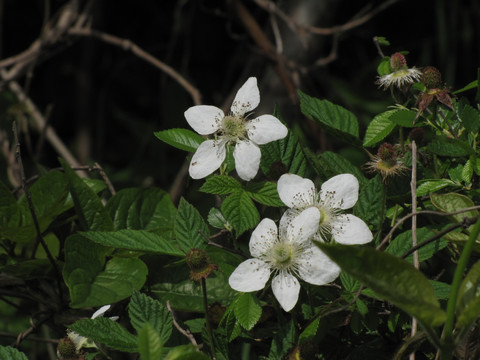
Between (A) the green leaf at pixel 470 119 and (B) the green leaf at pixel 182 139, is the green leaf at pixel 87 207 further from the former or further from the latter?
(A) the green leaf at pixel 470 119

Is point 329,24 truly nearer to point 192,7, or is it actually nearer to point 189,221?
point 192,7

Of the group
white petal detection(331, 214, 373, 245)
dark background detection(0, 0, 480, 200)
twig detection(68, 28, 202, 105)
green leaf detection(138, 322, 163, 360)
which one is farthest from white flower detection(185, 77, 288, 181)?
dark background detection(0, 0, 480, 200)

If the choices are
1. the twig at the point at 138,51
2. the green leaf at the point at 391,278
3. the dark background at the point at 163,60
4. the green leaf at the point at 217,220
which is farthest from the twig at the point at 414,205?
the dark background at the point at 163,60

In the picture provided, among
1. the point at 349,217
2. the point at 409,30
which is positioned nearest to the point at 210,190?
the point at 349,217

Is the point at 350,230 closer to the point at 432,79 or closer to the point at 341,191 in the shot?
the point at 341,191

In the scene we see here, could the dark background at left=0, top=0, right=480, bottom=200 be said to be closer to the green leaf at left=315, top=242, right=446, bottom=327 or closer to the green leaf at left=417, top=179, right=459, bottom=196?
the green leaf at left=417, top=179, right=459, bottom=196

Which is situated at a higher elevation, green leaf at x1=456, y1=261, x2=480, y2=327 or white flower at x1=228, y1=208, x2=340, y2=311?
green leaf at x1=456, y1=261, x2=480, y2=327

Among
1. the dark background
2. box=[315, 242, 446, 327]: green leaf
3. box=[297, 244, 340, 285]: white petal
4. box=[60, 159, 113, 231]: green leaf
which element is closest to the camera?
box=[315, 242, 446, 327]: green leaf
